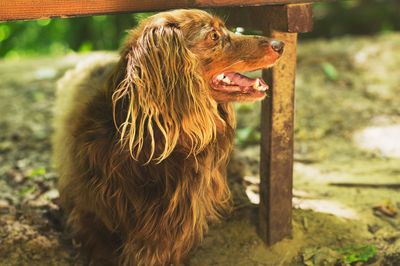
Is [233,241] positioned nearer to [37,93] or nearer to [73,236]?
[73,236]

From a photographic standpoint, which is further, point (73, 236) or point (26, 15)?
point (73, 236)

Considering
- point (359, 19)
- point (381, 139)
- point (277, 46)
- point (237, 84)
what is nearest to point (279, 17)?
point (277, 46)

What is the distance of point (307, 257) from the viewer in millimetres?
3465

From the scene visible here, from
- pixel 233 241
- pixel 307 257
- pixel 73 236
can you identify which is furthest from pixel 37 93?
pixel 307 257

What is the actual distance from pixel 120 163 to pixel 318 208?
59.7 inches

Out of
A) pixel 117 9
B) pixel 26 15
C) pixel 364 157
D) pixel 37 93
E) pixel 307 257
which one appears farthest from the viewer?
pixel 37 93

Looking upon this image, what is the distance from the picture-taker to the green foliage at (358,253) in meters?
3.39

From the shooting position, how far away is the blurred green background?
884 centimetres

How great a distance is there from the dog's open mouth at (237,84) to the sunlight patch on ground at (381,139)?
2.17 metres

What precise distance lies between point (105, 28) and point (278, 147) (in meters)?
7.01

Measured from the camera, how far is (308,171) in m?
4.64

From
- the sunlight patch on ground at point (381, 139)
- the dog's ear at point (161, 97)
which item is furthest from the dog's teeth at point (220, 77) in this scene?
the sunlight patch on ground at point (381, 139)

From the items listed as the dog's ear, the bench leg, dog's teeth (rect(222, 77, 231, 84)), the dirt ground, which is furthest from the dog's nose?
the dirt ground

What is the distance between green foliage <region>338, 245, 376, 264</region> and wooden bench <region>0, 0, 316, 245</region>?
1.18ft
